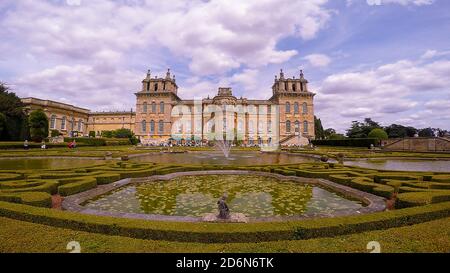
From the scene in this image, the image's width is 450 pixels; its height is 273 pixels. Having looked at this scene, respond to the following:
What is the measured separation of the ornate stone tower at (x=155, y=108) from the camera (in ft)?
177

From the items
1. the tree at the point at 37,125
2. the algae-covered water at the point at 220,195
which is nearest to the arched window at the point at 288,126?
the tree at the point at 37,125

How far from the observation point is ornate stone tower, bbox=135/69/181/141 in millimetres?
54062

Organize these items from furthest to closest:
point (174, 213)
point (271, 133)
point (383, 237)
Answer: point (271, 133), point (174, 213), point (383, 237)

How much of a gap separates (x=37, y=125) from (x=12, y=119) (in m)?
3.00

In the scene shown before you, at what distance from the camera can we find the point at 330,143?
42031 mm

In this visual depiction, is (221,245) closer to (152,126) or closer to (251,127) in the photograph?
(251,127)

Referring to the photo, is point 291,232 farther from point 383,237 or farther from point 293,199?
point 293,199

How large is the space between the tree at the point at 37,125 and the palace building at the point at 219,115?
57.5ft

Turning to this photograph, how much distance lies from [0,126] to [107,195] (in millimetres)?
31968

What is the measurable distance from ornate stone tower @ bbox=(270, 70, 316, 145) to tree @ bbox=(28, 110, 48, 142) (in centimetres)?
3827

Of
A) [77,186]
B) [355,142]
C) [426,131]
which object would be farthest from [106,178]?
[426,131]

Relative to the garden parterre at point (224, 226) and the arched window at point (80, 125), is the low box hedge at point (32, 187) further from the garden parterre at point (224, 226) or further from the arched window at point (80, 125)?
the arched window at point (80, 125)

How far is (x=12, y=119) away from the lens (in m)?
34.2
